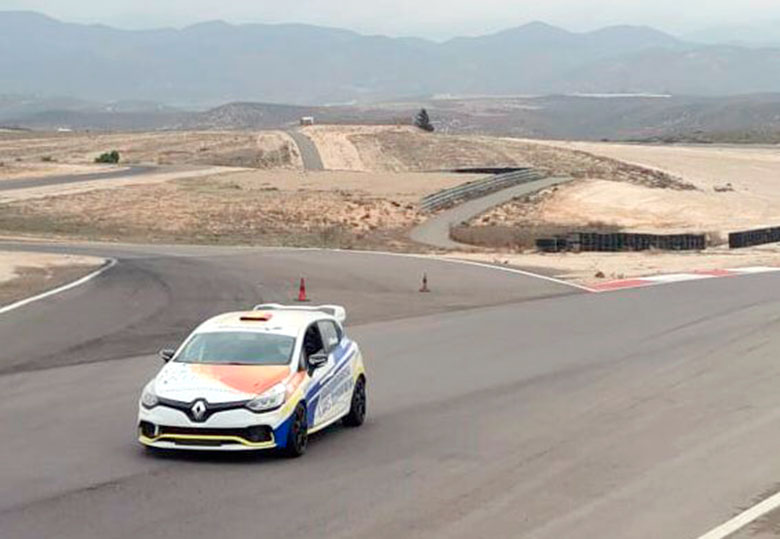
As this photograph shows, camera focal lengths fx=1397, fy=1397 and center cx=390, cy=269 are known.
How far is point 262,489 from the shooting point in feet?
40.1

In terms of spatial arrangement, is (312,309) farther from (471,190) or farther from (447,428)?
(471,190)

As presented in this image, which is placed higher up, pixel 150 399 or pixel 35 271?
pixel 150 399

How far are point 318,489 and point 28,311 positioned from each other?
52.2 ft

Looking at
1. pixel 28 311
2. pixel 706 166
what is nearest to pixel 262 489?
pixel 28 311

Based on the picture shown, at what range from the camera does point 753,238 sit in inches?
1953

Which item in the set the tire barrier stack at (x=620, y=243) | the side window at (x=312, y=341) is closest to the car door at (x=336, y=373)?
the side window at (x=312, y=341)

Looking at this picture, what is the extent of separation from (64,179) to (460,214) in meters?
27.0

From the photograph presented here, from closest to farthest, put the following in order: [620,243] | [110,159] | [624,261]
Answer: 1. [624,261]
2. [620,243]
3. [110,159]

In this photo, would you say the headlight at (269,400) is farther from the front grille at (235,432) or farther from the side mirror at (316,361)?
the side mirror at (316,361)

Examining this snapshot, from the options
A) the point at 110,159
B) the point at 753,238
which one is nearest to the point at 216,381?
the point at 753,238

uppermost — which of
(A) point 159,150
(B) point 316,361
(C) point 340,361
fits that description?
(B) point 316,361

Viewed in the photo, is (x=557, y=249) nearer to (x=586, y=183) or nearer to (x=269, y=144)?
(x=586, y=183)

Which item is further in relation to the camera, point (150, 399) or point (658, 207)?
point (658, 207)

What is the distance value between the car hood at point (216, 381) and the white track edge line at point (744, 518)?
4.54 metres
